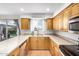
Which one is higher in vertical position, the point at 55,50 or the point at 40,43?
the point at 55,50

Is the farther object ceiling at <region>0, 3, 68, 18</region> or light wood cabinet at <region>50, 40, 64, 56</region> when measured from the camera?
ceiling at <region>0, 3, 68, 18</region>

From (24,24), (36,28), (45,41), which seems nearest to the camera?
(45,41)

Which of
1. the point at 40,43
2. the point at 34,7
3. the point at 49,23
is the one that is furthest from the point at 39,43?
the point at 34,7

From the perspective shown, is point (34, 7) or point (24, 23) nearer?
point (34, 7)

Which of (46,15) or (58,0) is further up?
(46,15)

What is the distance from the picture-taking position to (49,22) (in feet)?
23.4

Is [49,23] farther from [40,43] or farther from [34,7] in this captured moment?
[34,7]

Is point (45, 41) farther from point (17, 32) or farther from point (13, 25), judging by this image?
point (13, 25)

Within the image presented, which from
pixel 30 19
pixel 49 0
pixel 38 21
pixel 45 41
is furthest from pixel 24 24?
pixel 49 0

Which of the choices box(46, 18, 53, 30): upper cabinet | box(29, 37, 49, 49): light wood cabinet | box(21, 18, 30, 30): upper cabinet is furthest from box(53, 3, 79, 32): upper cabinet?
box(21, 18, 30, 30): upper cabinet

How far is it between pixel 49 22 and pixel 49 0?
6.30 metres

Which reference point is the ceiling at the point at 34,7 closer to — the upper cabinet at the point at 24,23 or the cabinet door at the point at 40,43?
the upper cabinet at the point at 24,23

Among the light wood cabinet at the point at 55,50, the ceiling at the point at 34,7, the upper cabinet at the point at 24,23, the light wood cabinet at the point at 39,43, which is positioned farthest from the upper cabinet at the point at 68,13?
the upper cabinet at the point at 24,23

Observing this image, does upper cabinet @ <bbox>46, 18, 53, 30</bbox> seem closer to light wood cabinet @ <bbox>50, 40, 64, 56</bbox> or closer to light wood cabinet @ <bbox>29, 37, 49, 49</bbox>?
light wood cabinet @ <bbox>29, 37, 49, 49</bbox>
